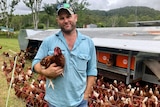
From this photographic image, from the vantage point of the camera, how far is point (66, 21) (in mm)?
1868

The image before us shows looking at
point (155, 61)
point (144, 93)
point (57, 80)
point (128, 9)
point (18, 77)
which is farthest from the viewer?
point (128, 9)

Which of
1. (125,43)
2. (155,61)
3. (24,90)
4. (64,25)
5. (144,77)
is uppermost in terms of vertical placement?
(64,25)

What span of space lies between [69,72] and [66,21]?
416mm

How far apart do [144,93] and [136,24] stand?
2.81 meters

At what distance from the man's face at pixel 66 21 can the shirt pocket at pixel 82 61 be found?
0.23 meters

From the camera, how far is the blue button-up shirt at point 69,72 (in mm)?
1862

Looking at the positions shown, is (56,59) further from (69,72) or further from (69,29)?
(69,29)

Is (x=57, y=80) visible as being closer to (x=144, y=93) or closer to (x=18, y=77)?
(x=144, y=93)

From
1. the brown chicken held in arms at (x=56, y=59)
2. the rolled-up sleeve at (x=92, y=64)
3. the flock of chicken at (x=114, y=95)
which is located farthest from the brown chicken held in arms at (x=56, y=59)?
the flock of chicken at (x=114, y=95)

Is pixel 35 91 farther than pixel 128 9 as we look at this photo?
No

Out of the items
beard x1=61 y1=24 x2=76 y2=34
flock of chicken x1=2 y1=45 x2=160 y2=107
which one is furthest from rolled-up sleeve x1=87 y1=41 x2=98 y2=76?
flock of chicken x1=2 y1=45 x2=160 y2=107

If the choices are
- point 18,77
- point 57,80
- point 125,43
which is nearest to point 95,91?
point 125,43

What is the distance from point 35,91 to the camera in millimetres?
4301

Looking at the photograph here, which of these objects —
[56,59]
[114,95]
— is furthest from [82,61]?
[114,95]
